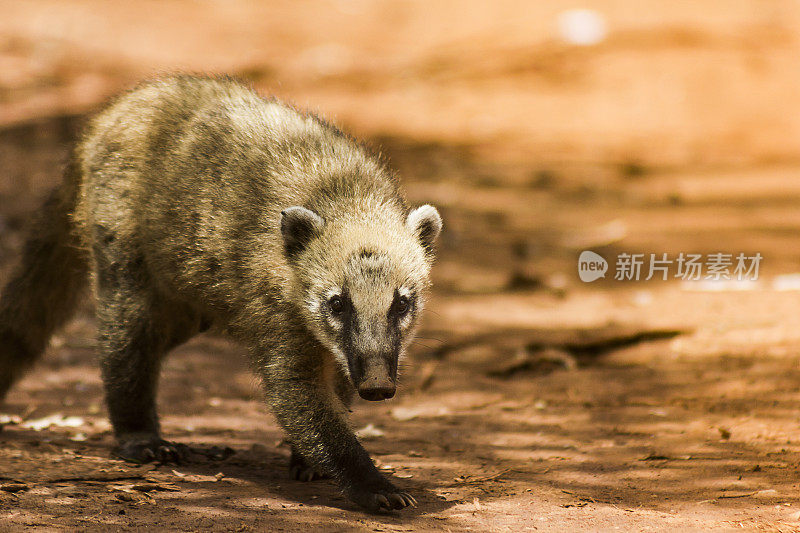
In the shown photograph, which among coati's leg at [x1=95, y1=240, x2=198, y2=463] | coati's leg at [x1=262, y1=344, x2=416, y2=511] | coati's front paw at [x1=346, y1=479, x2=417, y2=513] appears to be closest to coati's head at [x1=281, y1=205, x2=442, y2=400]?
coati's leg at [x1=262, y1=344, x2=416, y2=511]

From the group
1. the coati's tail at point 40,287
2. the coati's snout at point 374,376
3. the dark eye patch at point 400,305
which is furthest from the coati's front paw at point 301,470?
the coati's tail at point 40,287

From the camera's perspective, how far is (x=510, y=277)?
9.41 meters

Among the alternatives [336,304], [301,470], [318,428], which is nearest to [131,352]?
[301,470]

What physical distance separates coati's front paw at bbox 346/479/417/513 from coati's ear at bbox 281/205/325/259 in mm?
1293

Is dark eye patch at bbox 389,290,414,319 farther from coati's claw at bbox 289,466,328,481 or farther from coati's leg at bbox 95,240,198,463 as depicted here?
coati's leg at bbox 95,240,198,463

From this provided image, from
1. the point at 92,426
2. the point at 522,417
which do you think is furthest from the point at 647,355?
the point at 92,426

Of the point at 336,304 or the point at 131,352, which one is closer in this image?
the point at 336,304

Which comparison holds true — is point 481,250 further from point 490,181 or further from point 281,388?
point 281,388

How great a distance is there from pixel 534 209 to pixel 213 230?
261 inches

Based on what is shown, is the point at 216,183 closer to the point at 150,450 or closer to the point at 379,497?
the point at 150,450

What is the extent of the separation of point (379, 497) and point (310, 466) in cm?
82

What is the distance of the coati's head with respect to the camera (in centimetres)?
454

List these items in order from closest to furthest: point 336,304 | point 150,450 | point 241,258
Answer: point 336,304 → point 241,258 → point 150,450

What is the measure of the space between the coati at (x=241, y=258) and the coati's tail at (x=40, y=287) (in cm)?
1
